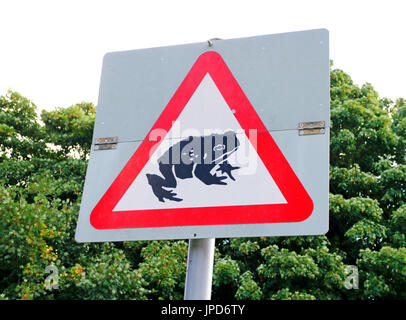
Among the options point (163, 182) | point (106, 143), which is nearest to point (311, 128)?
point (163, 182)

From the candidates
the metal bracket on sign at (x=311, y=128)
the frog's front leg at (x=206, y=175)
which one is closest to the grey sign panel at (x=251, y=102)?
the metal bracket on sign at (x=311, y=128)

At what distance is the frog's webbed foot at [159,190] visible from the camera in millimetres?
1123

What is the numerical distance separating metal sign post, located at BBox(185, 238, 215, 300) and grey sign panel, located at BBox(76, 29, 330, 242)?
0.04m

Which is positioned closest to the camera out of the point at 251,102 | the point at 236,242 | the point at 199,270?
the point at 199,270

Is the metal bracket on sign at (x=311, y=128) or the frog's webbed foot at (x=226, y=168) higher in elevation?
the metal bracket on sign at (x=311, y=128)

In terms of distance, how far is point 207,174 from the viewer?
111 centimetres

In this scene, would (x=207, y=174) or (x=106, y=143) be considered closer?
(x=207, y=174)

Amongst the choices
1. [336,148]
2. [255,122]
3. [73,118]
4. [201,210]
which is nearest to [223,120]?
[255,122]

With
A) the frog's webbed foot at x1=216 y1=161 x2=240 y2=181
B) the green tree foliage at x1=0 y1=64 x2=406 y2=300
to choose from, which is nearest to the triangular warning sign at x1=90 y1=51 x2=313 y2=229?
the frog's webbed foot at x1=216 y1=161 x2=240 y2=181

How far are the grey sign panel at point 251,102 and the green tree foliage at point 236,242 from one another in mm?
4980

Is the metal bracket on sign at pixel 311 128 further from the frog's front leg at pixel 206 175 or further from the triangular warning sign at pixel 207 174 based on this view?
the frog's front leg at pixel 206 175

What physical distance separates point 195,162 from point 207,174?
4 centimetres

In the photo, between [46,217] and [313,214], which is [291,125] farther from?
[46,217]

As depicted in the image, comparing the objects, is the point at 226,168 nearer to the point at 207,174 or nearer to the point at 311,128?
the point at 207,174
